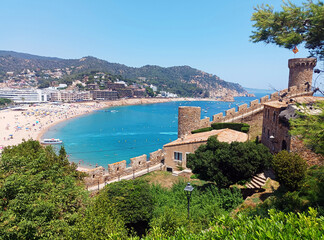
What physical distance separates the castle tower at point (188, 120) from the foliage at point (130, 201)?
1188 cm

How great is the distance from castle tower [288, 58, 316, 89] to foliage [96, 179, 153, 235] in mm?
18458

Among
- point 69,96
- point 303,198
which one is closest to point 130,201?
point 303,198

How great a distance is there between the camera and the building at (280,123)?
37.5 feet

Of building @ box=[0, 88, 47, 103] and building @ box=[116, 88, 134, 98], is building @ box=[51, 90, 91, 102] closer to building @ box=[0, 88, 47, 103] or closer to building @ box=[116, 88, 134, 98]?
building @ box=[0, 88, 47, 103]

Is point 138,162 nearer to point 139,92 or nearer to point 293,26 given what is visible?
point 293,26

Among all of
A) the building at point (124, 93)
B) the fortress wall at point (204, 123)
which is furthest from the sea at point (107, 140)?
the building at point (124, 93)

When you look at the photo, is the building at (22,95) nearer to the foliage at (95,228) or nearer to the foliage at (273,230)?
the foliage at (95,228)

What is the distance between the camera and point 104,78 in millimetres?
179250

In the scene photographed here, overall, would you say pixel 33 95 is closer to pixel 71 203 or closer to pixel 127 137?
pixel 127 137

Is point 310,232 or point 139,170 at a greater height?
point 310,232

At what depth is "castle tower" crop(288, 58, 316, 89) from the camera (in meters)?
19.1

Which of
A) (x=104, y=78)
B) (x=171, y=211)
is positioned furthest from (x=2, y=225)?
(x=104, y=78)

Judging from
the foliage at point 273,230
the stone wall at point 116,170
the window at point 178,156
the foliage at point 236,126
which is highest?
the foliage at point 273,230

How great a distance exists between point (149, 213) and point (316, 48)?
29.3ft
